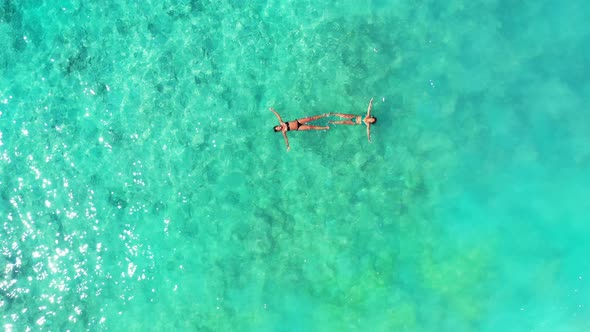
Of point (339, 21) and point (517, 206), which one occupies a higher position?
point (339, 21)

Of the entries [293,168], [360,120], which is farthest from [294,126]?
[360,120]

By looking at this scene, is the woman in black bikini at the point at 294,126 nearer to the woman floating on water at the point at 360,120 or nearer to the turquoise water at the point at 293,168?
the turquoise water at the point at 293,168

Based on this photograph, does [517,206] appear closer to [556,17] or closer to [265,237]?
[556,17]

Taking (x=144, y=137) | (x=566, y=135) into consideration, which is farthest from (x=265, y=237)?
(x=566, y=135)

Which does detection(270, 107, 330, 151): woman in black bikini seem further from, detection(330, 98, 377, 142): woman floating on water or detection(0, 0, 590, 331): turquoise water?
detection(330, 98, 377, 142): woman floating on water

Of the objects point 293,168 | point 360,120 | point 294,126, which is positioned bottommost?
point 293,168

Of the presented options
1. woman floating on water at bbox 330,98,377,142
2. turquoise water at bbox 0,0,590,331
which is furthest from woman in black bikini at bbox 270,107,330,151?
woman floating on water at bbox 330,98,377,142

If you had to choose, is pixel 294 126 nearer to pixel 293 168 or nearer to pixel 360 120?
pixel 293 168

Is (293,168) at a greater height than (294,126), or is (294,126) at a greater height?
(294,126)
